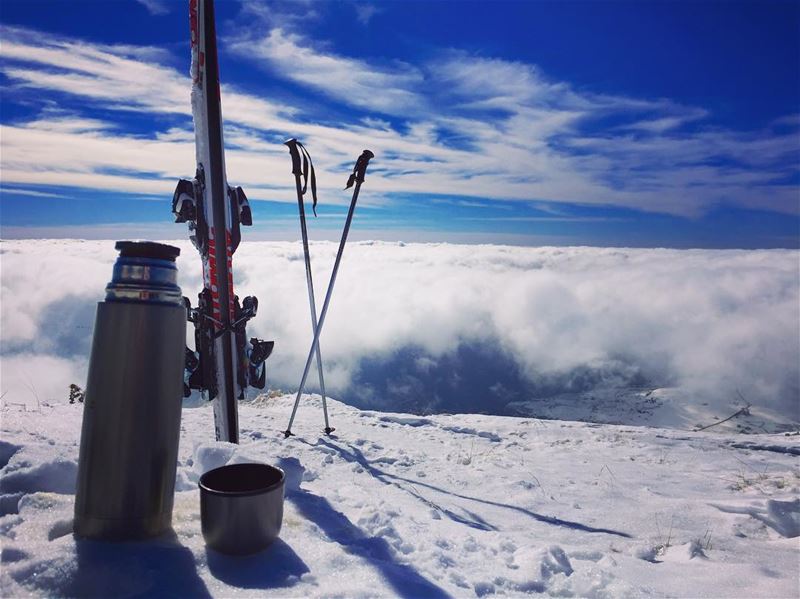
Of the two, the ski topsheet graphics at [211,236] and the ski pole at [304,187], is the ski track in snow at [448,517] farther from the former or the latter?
the ski pole at [304,187]

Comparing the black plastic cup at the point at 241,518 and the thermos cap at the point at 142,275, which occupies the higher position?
the thermos cap at the point at 142,275

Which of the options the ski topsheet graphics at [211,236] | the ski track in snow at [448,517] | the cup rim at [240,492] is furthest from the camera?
the ski topsheet graphics at [211,236]

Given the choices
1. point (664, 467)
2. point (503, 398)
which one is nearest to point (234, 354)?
point (664, 467)

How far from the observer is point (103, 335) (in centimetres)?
212

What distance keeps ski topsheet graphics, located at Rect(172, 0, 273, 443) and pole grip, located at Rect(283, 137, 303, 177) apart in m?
0.96

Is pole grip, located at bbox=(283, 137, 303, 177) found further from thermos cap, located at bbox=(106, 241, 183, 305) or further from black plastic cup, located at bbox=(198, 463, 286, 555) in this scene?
black plastic cup, located at bbox=(198, 463, 286, 555)

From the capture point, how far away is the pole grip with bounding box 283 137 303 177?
574 cm

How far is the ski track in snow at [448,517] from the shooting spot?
6.70ft

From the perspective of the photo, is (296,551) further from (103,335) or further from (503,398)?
(503,398)

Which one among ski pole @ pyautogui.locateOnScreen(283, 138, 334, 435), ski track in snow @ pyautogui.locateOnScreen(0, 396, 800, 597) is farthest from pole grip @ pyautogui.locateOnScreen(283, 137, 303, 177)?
ski track in snow @ pyautogui.locateOnScreen(0, 396, 800, 597)

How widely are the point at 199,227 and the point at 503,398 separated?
165 metres

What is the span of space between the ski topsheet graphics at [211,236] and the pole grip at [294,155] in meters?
0.96

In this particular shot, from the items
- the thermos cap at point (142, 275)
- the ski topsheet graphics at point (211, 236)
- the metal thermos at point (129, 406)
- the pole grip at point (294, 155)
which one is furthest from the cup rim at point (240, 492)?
the pole grip at point (294, 155)

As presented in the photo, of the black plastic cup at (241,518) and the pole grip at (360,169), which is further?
the pole grip at (360,169)
